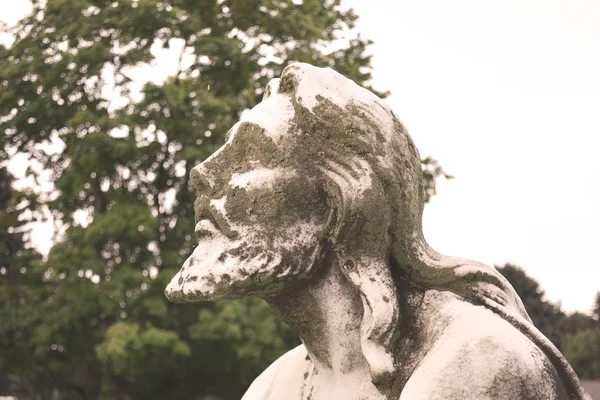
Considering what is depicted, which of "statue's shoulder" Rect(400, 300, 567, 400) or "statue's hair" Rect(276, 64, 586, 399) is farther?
"statue's hair" Rect(276, 64, 586, 399)

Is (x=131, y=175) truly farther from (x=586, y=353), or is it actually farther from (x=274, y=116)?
(x=586, y=353)

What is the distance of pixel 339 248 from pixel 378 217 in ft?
0.55

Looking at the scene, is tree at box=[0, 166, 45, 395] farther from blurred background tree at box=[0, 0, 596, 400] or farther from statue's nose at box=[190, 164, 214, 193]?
statue's nose at box=[190, 164, 214, 193]

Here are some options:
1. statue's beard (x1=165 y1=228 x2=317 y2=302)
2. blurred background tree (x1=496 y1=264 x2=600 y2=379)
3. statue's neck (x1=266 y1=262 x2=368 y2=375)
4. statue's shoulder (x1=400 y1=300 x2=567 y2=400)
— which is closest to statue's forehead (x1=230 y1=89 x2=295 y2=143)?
statue's beard (x1=165 y1=228 x2=317 y2=302)

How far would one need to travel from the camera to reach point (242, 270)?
2959 mm

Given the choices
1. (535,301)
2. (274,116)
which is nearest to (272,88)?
(274,116)

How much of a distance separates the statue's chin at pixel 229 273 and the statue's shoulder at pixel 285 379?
0.54 m

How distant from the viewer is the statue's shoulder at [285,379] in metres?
3.38

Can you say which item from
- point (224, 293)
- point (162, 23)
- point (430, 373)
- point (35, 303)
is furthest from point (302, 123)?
point (35, 303)

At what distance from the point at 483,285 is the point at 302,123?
0.78 meters

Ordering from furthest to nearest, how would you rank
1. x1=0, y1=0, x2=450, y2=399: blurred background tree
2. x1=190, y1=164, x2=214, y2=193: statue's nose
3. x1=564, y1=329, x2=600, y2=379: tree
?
x1=564, y1=329, x2=600, y2=379: tree
x1=0, y1=0, x2=450, y2=399: blurred background tree
x1=190, y1=164, x2=214, y2=193: statue's nose

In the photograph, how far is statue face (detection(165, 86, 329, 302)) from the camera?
2963 millimetres

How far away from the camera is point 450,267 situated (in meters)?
2.96

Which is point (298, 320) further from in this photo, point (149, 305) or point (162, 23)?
point (162, 23)
